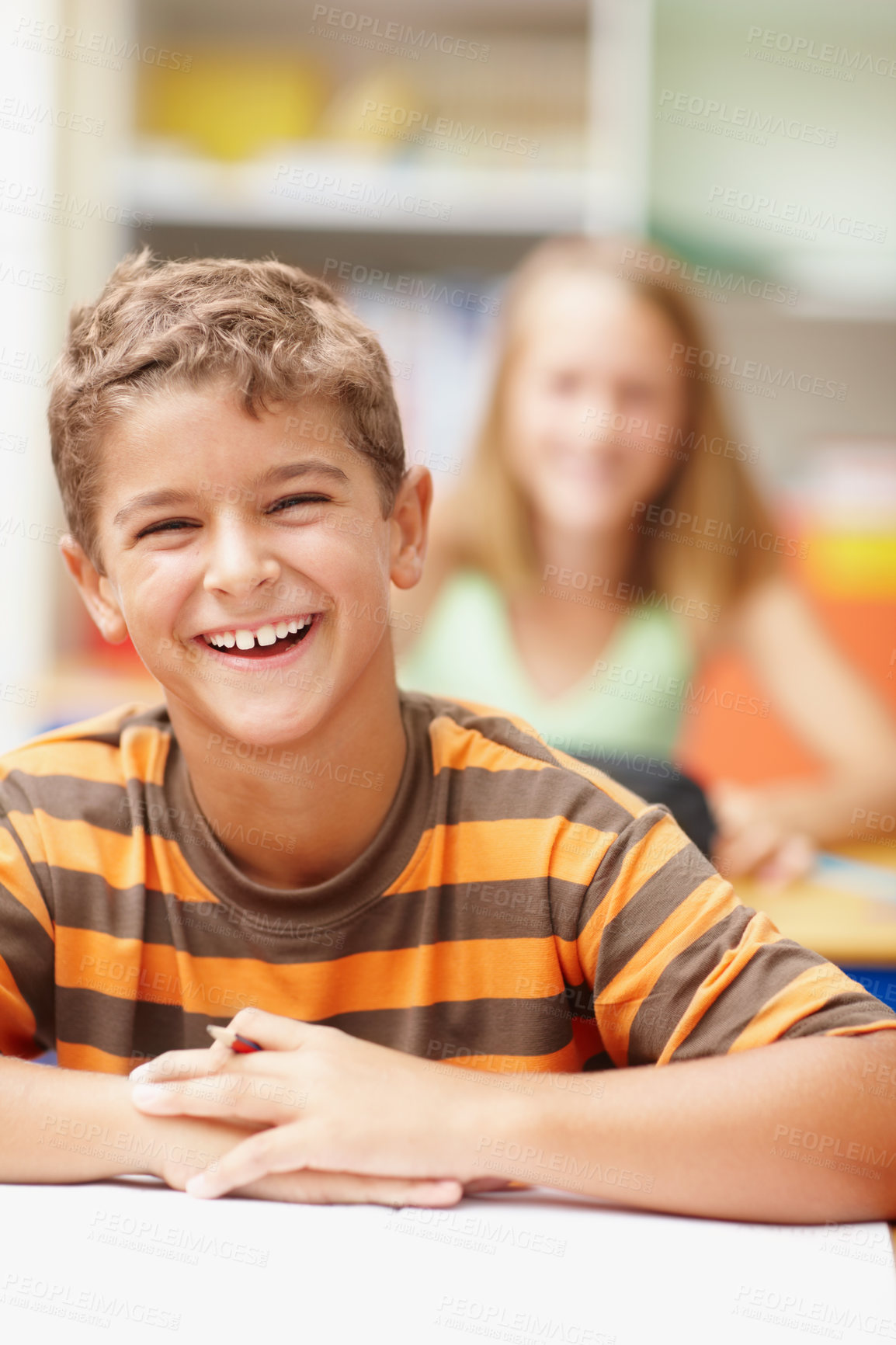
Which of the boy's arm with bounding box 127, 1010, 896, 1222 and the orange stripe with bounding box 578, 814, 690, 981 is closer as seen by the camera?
the boy's arm with bounding box 127, 1010, 896, 1222

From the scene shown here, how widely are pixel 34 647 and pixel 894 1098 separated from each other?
1985 mm

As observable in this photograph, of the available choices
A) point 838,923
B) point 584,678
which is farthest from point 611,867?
point 584,678

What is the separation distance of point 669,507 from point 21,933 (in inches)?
47.4

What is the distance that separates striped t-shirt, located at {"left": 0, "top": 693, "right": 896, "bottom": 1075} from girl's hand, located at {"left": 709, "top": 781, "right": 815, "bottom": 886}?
59 cm

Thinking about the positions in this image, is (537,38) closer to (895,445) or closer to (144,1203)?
(895,445)

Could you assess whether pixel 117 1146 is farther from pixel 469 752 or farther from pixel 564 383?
pixel 564 383

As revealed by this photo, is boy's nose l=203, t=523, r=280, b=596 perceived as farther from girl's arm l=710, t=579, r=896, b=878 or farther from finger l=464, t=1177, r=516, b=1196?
girl's arm l=710, t=579, r=896, b=878

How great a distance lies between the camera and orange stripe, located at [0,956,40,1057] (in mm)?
836

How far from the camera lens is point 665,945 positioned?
2.60ft

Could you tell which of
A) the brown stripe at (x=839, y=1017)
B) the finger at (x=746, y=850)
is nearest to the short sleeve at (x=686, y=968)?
the brown stripe at (x=839, y=1017)

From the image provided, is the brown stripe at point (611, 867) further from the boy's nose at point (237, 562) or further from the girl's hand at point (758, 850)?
the girl's hand at point (758, 850)

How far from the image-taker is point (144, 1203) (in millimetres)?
700

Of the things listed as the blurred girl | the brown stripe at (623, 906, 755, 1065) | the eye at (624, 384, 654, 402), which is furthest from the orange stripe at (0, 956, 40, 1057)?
the eye at (624, 384, 654, 402)

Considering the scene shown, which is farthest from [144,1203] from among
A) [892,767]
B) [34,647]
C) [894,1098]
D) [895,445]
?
[895,445]
